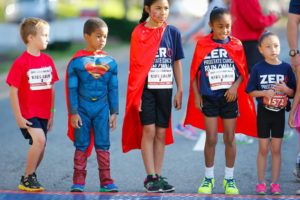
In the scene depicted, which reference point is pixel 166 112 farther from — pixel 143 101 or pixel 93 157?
pixel 93 157

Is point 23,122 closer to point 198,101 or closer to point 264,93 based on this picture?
point 198,101

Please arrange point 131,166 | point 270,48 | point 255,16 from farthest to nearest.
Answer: point 255,16 → point 131,166 → point 270,48

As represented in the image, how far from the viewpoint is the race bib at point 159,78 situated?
6920 mm

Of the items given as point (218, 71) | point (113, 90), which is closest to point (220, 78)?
point (218, 71)

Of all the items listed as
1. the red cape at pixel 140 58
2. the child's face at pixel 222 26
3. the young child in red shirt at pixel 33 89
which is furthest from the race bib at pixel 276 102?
the young child in red shirt at pixel 33 89

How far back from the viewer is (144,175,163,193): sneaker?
6945mm

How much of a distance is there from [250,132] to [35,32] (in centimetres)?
207

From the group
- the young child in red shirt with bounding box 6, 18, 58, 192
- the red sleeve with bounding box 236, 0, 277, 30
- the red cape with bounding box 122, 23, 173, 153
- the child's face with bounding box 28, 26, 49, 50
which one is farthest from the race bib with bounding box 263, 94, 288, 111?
the red sleeve with bounding box 236, 0, 277, 30

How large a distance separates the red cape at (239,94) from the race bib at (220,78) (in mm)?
115

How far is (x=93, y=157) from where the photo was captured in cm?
941

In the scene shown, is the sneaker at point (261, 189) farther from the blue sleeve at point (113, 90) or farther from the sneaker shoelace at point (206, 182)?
the blue sleeve at point (113, 90)

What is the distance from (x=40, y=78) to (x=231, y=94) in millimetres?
1614

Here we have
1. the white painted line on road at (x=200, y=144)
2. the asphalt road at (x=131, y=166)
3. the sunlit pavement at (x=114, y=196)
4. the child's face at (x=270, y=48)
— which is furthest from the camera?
the white painted line on road at (x=200, y=144)

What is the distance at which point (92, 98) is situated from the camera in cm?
686
